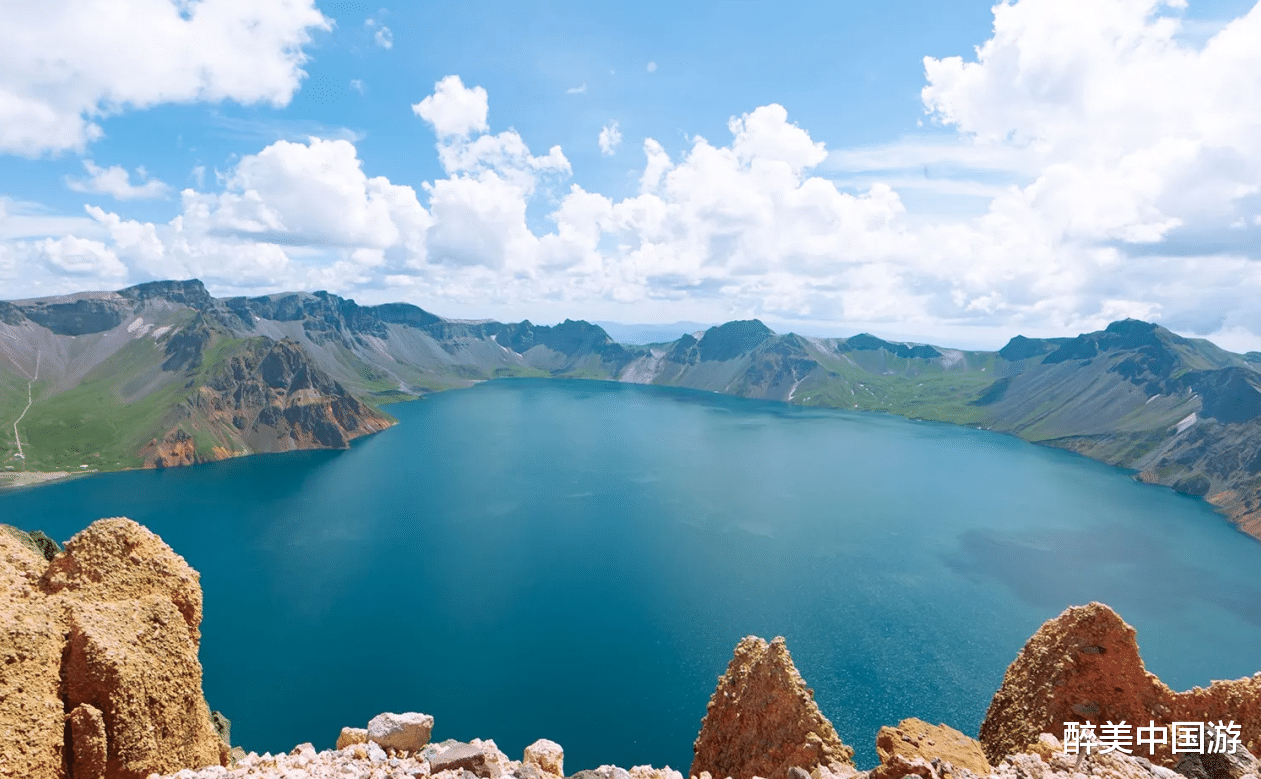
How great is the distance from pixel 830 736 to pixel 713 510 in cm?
12313

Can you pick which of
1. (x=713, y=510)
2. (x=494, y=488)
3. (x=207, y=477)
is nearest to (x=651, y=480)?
(x=713, y=510)

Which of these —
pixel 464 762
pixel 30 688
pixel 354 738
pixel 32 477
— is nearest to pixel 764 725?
pixel 464 762

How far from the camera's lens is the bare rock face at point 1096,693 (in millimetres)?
25469

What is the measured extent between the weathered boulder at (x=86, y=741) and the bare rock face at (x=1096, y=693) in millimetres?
36081

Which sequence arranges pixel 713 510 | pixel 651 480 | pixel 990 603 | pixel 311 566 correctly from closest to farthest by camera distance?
pixel 990 603 → pixel 311 566 → pixel 713 510 → pixel 651 480

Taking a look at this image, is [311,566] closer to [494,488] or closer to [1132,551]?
[494,488]

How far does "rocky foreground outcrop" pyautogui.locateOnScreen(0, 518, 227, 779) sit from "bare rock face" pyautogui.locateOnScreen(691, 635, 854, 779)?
22930 mm

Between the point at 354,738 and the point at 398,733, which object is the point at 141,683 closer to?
the point at 354,738

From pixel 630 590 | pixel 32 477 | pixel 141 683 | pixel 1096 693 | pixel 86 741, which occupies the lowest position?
pixel 32 477

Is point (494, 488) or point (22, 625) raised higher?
point (22, 625)

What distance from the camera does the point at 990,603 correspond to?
9994 cm

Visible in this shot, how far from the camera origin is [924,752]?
2380cm

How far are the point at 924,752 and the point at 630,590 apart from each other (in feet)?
254

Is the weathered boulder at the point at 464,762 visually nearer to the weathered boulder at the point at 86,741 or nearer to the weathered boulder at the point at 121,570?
the weathered boulder at the point at 86,741
